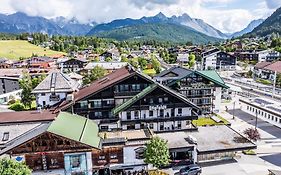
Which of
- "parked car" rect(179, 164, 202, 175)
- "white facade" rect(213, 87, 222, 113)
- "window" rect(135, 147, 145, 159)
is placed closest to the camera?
"parked car" rect(179, 164, 202, 175)

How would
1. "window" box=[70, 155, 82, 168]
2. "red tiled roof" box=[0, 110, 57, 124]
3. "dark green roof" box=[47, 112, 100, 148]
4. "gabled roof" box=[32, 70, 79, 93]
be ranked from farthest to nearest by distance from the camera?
1. "gabled roof" box=[32, 70, 79, 93]
2. "red tiled roof" box=[0, 110, 57, 124]
3. "window" box=[70, 155, 82, 168]
4. "dark green roof" box=[47, 112, 100, 148]

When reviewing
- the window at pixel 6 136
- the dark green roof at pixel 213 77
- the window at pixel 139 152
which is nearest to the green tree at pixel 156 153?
the window at pixel 139 152

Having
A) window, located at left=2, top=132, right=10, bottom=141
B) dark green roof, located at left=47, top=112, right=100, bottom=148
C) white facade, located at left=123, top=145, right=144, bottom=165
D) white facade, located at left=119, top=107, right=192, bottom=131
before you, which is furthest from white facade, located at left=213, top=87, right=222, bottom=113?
window, located at left=2, top=132, right=10, bottom=141

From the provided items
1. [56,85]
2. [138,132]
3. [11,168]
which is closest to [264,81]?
[138,132]

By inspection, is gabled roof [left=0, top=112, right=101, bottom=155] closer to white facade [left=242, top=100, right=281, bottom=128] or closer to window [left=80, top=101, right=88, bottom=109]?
window [left=80, top=101, right=88, bottom=109]

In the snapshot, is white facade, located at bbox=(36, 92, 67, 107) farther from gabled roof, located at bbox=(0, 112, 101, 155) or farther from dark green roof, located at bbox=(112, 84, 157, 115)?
dark green roof, located at bbox=(112, 84, 157, 115)

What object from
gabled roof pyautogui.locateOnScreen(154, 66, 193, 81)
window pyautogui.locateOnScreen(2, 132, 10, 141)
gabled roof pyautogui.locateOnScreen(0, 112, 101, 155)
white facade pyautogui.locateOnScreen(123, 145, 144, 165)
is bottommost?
white facade pyautogui.locateOnScreen(123, 145, 144, 165)

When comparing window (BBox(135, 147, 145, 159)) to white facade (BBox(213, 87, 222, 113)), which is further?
white facade (BBox(213, 87, 222, 113))

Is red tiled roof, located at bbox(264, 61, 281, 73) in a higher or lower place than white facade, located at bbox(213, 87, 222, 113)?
higher
